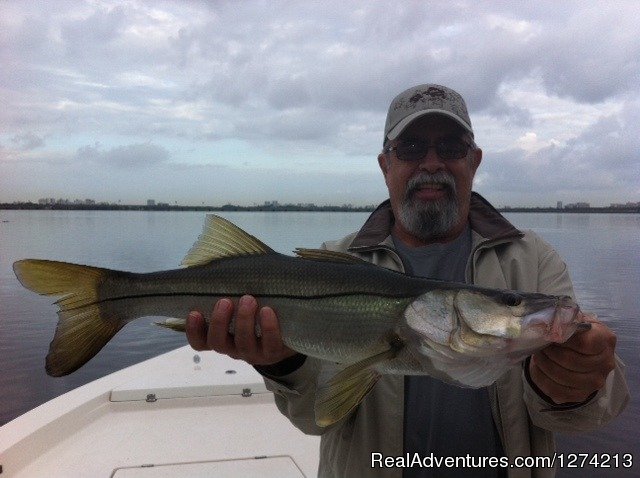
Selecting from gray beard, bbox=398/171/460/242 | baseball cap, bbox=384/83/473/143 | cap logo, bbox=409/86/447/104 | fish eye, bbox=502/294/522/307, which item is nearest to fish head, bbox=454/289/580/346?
fish eye, bbox=502/294/522/307

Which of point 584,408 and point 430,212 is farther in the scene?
point 430,212

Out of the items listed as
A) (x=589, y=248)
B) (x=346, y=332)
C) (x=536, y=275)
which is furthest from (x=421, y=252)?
(x=589, y=248)

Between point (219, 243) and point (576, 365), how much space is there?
2.13m

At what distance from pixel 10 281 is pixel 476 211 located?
26.5 meters

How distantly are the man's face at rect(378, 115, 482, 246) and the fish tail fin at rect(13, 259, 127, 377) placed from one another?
2.17m

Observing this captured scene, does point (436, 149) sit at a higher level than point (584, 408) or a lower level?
higher

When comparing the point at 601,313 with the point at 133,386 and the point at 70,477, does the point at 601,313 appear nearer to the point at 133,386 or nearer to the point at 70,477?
the point at 133,386

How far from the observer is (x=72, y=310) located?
10.2 feet

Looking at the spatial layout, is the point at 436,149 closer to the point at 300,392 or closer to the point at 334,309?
the point at 334,309

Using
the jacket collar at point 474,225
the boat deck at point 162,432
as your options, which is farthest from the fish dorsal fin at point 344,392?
the boat deck at point 162,432

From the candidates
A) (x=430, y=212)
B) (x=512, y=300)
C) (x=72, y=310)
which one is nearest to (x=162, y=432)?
(x=72, y=310)

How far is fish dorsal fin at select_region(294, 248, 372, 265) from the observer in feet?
10.1

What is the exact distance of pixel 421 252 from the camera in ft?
12.8

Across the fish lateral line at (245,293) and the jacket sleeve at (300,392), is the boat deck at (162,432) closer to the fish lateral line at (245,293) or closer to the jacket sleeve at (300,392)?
the jacket sleeve at (300,392)
